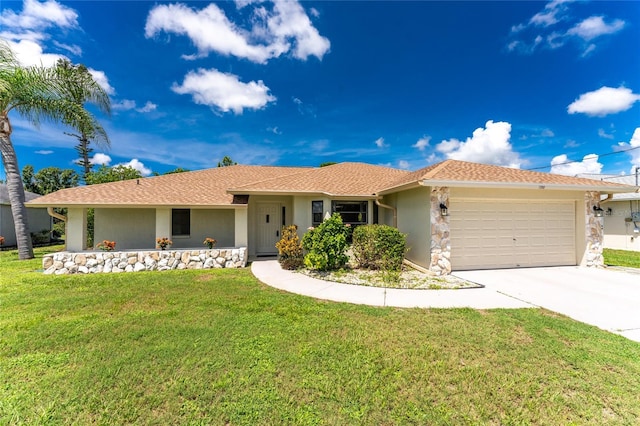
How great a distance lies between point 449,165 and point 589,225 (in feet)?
18.3

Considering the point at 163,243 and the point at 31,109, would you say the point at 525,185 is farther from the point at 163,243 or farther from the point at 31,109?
the point at 31,109

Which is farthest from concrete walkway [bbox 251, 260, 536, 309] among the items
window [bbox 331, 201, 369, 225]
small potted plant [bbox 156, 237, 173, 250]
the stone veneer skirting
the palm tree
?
the palm tree

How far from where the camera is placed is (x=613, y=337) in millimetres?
4039

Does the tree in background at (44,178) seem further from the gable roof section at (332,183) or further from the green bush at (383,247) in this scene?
the green bush at (383,247)

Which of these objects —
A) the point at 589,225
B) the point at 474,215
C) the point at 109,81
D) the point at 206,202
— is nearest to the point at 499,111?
the point at 589,225

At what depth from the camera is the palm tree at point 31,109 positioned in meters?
11.1

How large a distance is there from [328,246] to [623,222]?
1943 centimetres

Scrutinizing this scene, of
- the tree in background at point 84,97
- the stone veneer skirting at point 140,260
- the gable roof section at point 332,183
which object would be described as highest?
the tree in background at point 84,97

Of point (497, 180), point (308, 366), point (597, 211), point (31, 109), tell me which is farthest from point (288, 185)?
point (31, 109)

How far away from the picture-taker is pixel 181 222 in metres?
12.4

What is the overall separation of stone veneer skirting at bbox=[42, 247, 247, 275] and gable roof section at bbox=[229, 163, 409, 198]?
276 centimetres

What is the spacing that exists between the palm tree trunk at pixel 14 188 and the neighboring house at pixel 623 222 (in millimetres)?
31284

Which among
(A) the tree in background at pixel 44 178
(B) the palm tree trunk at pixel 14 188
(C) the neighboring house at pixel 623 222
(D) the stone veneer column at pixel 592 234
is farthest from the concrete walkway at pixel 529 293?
(A) the tree in background at pixel 44 178

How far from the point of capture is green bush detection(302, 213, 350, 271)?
346 inches
